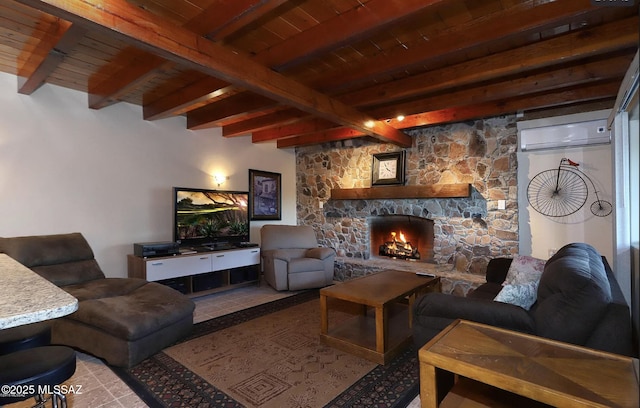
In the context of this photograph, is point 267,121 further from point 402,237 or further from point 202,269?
point 402,237

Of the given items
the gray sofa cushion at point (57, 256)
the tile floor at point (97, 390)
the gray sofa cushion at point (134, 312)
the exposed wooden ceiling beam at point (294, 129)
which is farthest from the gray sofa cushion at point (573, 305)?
the gray sofa cushion at point (57, 256)

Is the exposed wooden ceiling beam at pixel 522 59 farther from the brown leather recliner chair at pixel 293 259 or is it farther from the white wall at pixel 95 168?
the white wall at pixel 95 168

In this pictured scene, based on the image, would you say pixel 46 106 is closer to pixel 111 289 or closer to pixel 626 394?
pixel 111 289

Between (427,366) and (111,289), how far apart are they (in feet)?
9.58

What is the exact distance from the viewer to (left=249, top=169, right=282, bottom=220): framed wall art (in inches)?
219

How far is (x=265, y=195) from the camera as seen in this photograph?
575 cm

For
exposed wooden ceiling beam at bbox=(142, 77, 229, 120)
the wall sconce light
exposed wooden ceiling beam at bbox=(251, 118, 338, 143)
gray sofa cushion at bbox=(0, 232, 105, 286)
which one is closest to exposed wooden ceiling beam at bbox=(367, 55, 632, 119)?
exposed wooden ceiling beam at bbox=(251, 118, 338, 143)

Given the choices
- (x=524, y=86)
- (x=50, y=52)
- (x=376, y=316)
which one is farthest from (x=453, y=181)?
(x=50, y=52)

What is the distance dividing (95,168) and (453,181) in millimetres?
4561

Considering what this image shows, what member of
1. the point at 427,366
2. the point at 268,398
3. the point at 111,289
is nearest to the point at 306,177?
the point at 111,289

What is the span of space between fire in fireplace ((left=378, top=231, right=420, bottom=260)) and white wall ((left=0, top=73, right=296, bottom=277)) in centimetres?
285

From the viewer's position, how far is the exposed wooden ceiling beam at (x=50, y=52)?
7.07ft

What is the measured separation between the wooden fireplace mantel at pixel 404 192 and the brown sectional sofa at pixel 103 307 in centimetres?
310

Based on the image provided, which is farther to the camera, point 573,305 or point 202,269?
point 202,269
